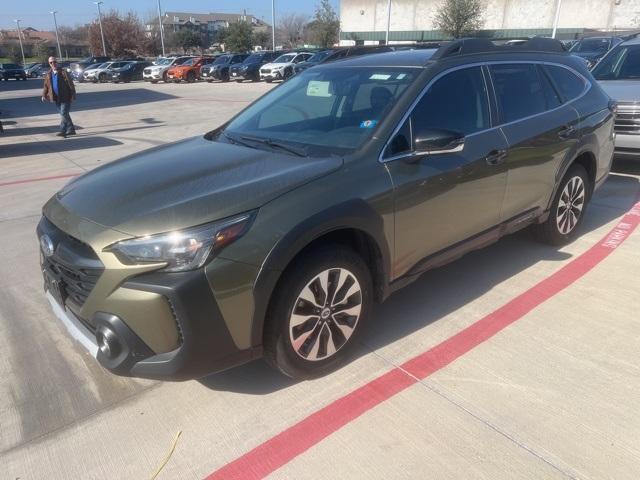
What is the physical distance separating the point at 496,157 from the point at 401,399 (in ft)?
6.03

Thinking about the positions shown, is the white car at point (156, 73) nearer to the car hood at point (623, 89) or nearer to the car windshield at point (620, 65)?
the car windshield at point (620, 65)

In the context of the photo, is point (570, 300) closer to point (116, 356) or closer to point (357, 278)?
point (357, 278)

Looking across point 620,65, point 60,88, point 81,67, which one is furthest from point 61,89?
point 81,67

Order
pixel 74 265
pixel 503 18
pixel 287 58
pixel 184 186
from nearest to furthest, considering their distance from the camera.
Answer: pixel 74 265 < pixel 184 186 < pixel 287 58 < pixel 503 18

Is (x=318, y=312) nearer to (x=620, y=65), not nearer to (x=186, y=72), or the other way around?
(x=620, y=65)

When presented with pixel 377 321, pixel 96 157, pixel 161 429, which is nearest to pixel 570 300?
pixel 377 321

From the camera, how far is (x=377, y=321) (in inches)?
144

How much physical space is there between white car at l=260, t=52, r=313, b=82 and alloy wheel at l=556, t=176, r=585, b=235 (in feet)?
87.9

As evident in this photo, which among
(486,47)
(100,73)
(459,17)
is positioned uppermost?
(459,17)

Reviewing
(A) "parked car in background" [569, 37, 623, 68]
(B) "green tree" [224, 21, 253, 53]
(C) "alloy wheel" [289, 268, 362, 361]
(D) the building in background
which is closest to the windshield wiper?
(C) "alloy wheel" [289, 268, 362, 361]

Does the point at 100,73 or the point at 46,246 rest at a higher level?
the point at 46,246

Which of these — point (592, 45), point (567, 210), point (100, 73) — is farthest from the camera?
point (100, 73)

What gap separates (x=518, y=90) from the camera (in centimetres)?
411

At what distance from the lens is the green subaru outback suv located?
2.43 m
